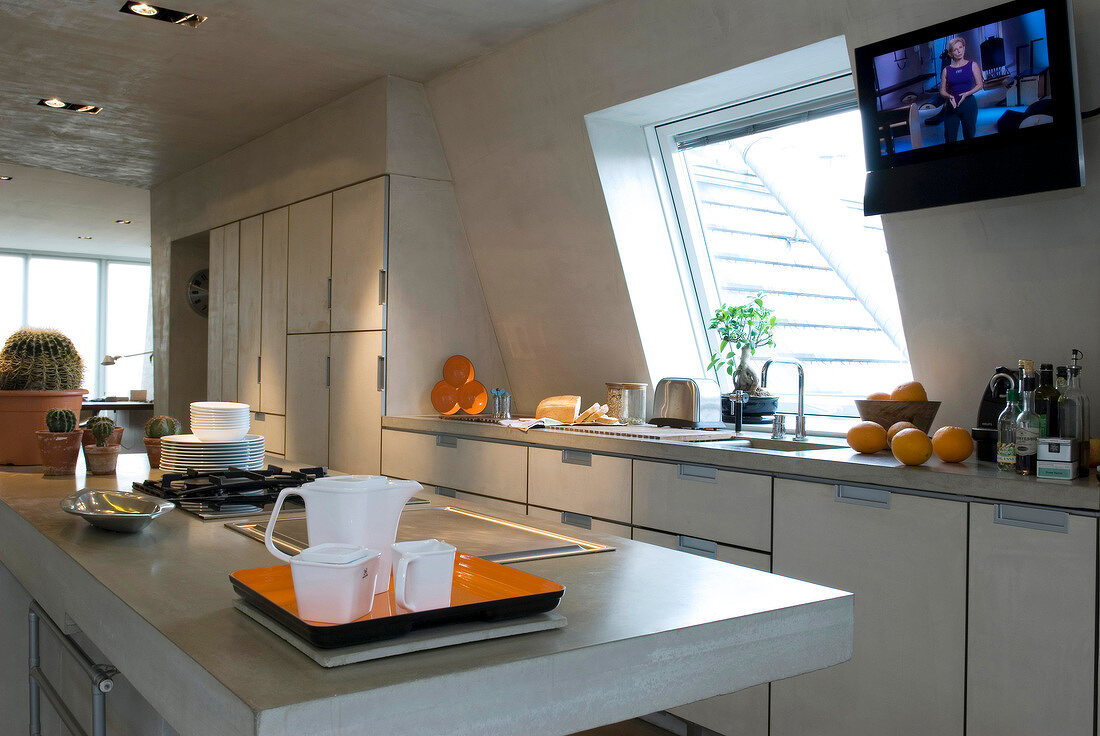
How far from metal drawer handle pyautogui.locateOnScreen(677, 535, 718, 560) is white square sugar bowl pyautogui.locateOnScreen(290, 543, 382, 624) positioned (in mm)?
2176

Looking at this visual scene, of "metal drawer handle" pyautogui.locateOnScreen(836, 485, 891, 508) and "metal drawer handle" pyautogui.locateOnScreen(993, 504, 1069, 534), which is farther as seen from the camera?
"metal drawer handle" pyautogui.locateOnScreen(836, 485, 891, 508)

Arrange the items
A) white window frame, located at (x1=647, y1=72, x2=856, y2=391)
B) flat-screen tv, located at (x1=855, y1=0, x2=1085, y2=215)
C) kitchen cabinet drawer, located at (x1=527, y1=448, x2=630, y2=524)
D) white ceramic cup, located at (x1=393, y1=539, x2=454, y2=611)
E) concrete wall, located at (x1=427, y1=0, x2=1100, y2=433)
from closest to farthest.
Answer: white ceramic cup, located at (x1=393, y1=539, x2=454, y2=611) < flat-screen tv, located at (x1=855, y1=0, x2=1085, y2=215) < concrete wall, located at (x1=427, y1=0, x2=1100, y2=433) < kitchen cabinet drawer, located at (x1=527, y1=448, x2=630, y2=524) < white window frame, located at (x1=647, y1=72, x2=856, y2=391)

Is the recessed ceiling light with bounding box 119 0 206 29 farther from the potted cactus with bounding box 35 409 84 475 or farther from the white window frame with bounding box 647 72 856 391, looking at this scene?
the potted cactus with bounding box 35 409 84 475

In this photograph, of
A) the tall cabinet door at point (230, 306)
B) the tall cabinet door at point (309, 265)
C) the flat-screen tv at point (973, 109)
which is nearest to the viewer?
the flat-screen tv at point (973, 109)

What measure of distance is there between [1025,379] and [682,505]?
3.77ft

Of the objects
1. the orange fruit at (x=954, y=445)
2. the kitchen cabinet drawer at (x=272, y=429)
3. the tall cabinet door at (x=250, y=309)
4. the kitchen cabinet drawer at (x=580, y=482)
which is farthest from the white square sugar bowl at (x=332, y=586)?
the tall cabinet door at (x=250, y=309)

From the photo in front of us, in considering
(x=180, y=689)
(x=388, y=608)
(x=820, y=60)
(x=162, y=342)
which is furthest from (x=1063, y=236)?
(x=162, y=342)

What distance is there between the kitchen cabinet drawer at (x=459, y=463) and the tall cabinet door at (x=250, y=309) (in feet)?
5.97

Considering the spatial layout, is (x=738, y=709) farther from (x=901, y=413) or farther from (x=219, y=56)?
(x=219, y=56)

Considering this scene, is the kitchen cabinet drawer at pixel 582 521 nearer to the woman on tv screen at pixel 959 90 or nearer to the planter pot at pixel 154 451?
the planter pot at pixel 154 451

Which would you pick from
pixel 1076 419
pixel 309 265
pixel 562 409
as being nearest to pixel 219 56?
pixel 309 265

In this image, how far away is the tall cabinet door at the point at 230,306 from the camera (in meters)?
6.33

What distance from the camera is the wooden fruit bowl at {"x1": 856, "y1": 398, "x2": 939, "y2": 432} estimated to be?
2.84 meters

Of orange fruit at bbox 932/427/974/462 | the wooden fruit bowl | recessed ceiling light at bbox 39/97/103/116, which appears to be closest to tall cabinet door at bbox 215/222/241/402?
recessed ceiling light at bbox 39/97/103/116
